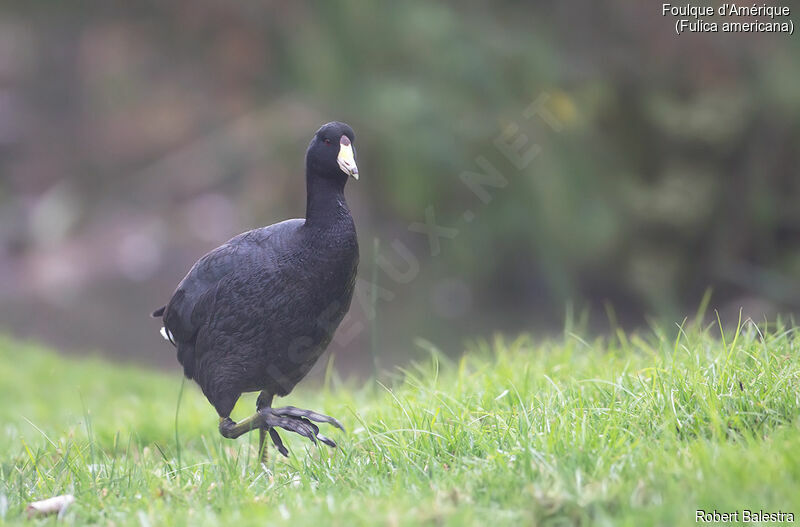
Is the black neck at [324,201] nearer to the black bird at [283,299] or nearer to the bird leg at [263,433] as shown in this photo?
the black bird at [283,299]

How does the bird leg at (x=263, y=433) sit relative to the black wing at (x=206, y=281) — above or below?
below

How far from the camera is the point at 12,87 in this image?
12859 millimetres

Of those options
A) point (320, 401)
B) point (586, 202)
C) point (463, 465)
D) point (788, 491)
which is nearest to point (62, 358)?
point (320, 401)

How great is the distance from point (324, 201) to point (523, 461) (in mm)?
1208

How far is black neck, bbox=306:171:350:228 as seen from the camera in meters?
2.96

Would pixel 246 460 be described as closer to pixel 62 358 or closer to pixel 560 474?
pixel 560 474

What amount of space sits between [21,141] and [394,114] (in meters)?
7.98

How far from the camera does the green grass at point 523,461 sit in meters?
2.09

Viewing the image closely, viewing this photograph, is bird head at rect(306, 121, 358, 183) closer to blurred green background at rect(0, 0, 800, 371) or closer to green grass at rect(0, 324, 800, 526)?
green grass at rect(0, 324, 800, 526)

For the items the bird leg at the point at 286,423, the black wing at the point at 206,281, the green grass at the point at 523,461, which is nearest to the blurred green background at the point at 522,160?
the black wing at the point at 206,281

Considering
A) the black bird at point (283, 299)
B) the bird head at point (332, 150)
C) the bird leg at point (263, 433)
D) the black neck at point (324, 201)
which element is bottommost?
the bird leg at point (263, 433)

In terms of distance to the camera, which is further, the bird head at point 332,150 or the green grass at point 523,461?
the bird head at point 332,150

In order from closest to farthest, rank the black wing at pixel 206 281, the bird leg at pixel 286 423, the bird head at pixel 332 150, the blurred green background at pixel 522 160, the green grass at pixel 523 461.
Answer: the green grass at pixel 523 461 → the bird leg at pixel 286 423 → the bird head at pixel 332 150 → the black wing at pixel 206 281 → the blurred green background at pixel 522 160

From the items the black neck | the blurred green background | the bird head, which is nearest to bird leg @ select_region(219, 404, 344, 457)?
the black neck
